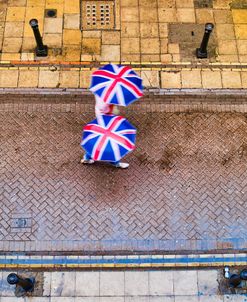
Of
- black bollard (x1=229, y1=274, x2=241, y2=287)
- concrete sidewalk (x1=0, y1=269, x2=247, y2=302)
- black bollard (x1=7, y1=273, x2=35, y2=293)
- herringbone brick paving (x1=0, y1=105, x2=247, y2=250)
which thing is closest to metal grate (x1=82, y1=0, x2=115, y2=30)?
herringbone brick paving (x1=0, y1=105, x2=247, y2=250)

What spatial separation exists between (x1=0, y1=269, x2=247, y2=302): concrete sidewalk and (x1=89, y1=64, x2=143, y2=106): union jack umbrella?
14.1 feet

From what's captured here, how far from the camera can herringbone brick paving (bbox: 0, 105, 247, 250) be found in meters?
11.4

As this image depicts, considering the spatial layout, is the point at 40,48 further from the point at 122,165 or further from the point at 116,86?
the point at 122,165

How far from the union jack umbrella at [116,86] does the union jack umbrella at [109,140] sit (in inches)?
21.4

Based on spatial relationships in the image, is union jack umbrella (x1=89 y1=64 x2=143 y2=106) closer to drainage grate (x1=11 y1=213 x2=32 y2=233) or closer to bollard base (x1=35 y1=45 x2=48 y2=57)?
Result: bollard base (x1=35 y1=45 x2=48 y2=57)

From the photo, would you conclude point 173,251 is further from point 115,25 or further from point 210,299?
point 115,25

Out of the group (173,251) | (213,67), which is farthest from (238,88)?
(173,251)

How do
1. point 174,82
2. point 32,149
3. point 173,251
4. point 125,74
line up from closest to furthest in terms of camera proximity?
point 125,74 < point 173,251 < point 32,149 < point 174,82

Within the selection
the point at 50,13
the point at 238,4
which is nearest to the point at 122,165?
the point at 50,13

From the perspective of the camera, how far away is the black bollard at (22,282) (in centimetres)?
991

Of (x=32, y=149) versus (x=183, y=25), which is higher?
(x=183, y=25)

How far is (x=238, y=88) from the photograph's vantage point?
1298 cm

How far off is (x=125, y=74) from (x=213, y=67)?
152 inches

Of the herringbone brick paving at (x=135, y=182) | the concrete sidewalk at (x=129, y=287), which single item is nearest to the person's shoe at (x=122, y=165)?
the herringbone brick paving at (x=135, y=182)
